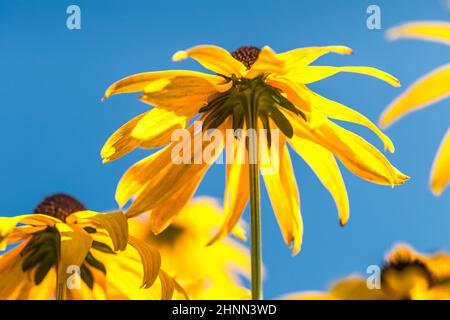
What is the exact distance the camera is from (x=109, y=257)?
1.82 m

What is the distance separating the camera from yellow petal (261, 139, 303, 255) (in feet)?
4.70

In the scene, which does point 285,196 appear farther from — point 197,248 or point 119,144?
point 197,248

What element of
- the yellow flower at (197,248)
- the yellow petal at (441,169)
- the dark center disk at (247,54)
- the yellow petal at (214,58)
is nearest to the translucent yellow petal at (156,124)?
the yellow petal at (214,58)

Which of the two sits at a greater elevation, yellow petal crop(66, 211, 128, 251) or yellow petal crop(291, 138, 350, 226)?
yellow petal crop(291, 138, 350, 226)

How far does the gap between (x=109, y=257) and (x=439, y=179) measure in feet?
3.57

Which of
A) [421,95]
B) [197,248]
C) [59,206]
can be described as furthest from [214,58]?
[197,248]

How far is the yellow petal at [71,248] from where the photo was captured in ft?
4.40

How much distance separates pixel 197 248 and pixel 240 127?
1981 mm

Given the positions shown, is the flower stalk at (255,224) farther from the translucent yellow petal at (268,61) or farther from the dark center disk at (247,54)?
the dark center disk at (247,54)

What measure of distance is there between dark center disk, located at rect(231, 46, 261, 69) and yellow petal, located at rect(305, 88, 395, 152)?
1.19 ft

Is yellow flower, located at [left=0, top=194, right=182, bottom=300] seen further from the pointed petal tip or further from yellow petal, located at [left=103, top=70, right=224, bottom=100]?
the pointed petal tip

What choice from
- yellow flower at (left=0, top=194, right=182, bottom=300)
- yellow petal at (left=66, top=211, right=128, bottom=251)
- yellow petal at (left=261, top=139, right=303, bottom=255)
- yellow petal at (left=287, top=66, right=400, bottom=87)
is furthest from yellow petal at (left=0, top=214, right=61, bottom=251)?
yellow petal at (left=287, top=66, right=400, bottom=87)

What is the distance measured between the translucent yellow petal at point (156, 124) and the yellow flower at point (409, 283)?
0.52 m
